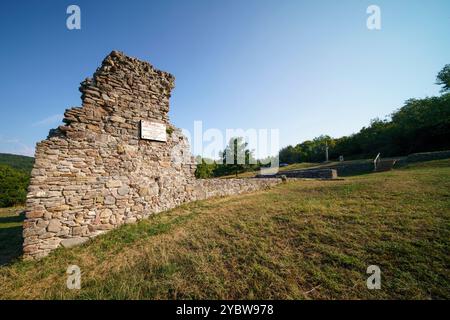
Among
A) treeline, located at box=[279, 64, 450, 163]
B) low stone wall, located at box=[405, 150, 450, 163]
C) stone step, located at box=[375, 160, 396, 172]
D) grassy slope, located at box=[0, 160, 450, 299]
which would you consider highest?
treeline, located at box=[279, 64, 450, 163]

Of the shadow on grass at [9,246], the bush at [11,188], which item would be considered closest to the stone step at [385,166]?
the shadow on grass at [9,246]

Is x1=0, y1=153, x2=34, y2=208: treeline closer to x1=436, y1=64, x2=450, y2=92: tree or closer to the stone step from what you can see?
the stone step

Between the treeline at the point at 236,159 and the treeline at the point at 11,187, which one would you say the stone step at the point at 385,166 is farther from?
the treeline at the point at 11,187

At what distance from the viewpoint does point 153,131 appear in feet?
24.8

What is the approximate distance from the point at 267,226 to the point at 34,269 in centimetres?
617

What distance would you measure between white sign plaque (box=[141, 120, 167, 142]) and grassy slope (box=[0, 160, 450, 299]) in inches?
141

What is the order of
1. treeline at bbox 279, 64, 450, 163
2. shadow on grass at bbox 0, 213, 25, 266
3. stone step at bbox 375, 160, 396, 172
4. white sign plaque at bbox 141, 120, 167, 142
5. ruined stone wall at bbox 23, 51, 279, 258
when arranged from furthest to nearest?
treeline at bbox 279, 64, 450, 163
stone step at bbox 375, 160, 396, 172
white sign plaque at bbox 141, 120, 167, 142
ruined stone wall at bbox 23, 51, 279, 258
shadow on grass at bbox 0, 213, 25, 266

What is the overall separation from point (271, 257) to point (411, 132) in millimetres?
38835

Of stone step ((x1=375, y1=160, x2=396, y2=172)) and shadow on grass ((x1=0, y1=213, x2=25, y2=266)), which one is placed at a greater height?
stone step ((x1=375, y1=160, x2=396, y2=172))

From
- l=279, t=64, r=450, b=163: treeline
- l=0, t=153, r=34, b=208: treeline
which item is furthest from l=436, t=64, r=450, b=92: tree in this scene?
l=0, t=153, r=34, b=208: treeline

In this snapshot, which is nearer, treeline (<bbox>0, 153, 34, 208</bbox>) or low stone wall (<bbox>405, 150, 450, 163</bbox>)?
low stone wall (<bbox>405, 150, 450, 163</bbox>)

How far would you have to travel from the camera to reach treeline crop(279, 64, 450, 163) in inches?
976
